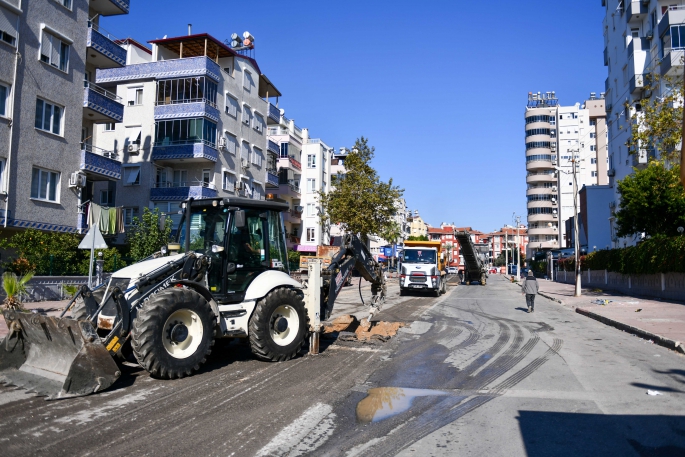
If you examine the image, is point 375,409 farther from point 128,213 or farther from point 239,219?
point 128,213

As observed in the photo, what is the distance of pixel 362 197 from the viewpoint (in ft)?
138

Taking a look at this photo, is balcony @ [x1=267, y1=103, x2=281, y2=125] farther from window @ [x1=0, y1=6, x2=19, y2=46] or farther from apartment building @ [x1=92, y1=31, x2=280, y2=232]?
window @ [x1=0, y1=6, x2=19, y2=46]

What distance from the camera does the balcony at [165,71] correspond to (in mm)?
36562

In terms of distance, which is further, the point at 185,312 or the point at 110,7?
the point at 110,7

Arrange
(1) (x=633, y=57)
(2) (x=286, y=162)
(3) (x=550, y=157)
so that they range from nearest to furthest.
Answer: (1) (x=633, y=57)
(2) (x=286, y=162)
(3) (x=550, y=157)

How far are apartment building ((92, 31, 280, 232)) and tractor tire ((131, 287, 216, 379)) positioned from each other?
30288mm

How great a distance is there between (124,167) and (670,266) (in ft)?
112

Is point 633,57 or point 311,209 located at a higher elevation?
point 633,57

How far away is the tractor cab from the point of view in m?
8.65

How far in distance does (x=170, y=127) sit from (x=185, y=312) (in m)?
32.1

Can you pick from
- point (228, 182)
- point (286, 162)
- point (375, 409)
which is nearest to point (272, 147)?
point (286, 162)

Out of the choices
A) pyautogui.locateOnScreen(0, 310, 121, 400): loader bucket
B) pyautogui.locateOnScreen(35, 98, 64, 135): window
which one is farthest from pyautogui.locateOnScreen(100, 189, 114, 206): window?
Answer: pyautogui.locateOnScreen(0, 310, 121, 400): loader bucket

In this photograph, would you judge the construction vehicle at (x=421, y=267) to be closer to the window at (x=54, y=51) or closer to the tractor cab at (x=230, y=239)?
the window at (x=54, y=51)

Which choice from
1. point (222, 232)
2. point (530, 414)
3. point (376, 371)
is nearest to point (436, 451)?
point (530, 414)
